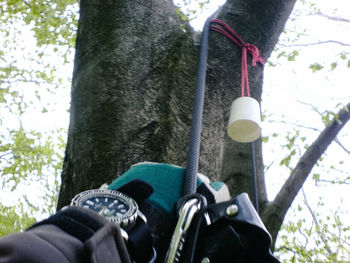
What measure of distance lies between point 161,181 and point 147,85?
2.23 feet

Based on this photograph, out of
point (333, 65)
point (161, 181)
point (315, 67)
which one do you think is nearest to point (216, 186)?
point (161, 181)

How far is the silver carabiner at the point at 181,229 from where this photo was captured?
748mm

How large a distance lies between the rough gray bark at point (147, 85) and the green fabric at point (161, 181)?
30 cm

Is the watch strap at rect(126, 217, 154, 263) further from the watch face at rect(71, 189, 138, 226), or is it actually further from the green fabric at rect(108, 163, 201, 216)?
the green fabric at rect(108, 163, 201, 216)

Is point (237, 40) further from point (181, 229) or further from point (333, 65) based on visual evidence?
point (333, 65)

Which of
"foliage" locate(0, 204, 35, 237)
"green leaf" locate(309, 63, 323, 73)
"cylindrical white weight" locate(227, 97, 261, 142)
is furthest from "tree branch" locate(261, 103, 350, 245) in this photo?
"foliage" locate(0, 204, 35, 237)

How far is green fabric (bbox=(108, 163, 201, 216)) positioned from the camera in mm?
1010

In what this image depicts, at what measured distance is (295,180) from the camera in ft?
7.26

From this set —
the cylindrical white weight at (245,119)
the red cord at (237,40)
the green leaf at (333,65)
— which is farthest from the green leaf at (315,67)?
the cylindrical white weight at (245,119)

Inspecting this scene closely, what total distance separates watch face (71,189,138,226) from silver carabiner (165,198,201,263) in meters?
0.10

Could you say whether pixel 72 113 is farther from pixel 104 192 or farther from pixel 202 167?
pixel 104 192

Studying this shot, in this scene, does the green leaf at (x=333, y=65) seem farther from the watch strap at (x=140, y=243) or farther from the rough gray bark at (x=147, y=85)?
the watch strap at (x=140, y=243)

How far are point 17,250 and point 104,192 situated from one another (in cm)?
37

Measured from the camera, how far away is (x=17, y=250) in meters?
0.50
